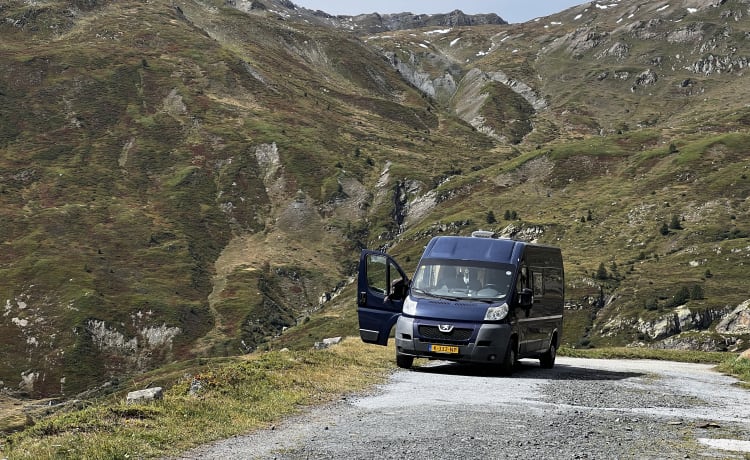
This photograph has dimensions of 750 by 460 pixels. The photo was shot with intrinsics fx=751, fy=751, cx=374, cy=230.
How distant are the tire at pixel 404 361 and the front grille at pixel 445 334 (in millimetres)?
1969

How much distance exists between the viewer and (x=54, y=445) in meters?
10.9

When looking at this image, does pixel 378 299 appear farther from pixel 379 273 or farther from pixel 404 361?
pixel 404 361

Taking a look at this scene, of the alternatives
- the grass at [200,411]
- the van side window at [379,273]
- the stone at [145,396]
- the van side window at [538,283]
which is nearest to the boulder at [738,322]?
the van side window at [538,283]

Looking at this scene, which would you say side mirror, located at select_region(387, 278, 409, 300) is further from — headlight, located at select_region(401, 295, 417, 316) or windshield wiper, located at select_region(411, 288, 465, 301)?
headlight, located at select_region(401, 295, 417, 316)

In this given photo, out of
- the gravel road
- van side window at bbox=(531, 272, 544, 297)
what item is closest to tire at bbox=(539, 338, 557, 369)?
van side window at bbox=(531, 272, 544, 297)

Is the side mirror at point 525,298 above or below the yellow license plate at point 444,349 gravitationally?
above

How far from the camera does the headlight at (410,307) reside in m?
23.4

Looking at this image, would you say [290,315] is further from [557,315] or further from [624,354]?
[557,315]

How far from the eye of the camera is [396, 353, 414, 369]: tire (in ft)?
81.3

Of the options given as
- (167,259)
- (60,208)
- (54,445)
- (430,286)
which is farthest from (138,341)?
(54,445)

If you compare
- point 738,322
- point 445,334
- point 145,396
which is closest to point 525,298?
point 445,334

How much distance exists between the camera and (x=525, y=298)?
943 inches

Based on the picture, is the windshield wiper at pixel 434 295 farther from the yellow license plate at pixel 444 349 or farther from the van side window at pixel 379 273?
the yellow license plate at pixel 444 349

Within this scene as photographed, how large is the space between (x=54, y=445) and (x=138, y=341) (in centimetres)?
15723
